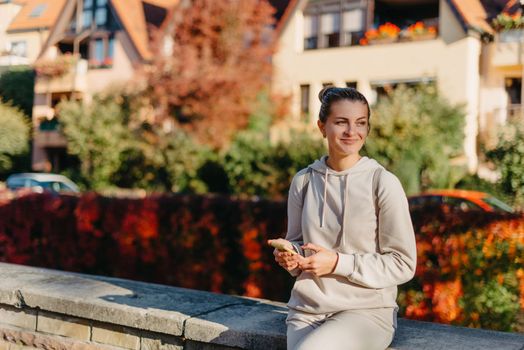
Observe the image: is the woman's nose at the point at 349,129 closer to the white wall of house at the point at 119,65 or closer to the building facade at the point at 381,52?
the building facade at the point at 381,52

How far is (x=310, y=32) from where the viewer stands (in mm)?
29234

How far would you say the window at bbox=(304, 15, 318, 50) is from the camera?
2912 cm

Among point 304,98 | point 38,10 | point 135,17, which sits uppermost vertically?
point 38,10

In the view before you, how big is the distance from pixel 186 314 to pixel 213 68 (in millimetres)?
22079

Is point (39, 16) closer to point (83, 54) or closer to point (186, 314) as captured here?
point (83, 54)

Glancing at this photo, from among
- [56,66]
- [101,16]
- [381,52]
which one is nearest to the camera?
[381,52]

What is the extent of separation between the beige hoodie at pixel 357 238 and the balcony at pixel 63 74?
118 ft

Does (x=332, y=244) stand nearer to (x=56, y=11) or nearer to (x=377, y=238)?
(x=377, y=238)

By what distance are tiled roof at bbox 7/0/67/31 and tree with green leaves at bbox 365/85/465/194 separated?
86.1 ft

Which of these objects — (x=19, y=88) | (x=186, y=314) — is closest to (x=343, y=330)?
(x=186, y=314)

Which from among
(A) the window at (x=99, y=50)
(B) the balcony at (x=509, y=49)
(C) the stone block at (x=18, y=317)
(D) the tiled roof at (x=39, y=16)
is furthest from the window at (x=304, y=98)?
(C) the stone block at (x=18, y=317)

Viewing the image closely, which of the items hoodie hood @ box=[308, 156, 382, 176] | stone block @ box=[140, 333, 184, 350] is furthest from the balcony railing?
hoodie hood @ box=[308, 156, 382, 176]

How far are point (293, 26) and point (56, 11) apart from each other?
19479 mm

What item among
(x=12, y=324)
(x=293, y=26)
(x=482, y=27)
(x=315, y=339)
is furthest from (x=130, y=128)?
(x=315, y=339)
